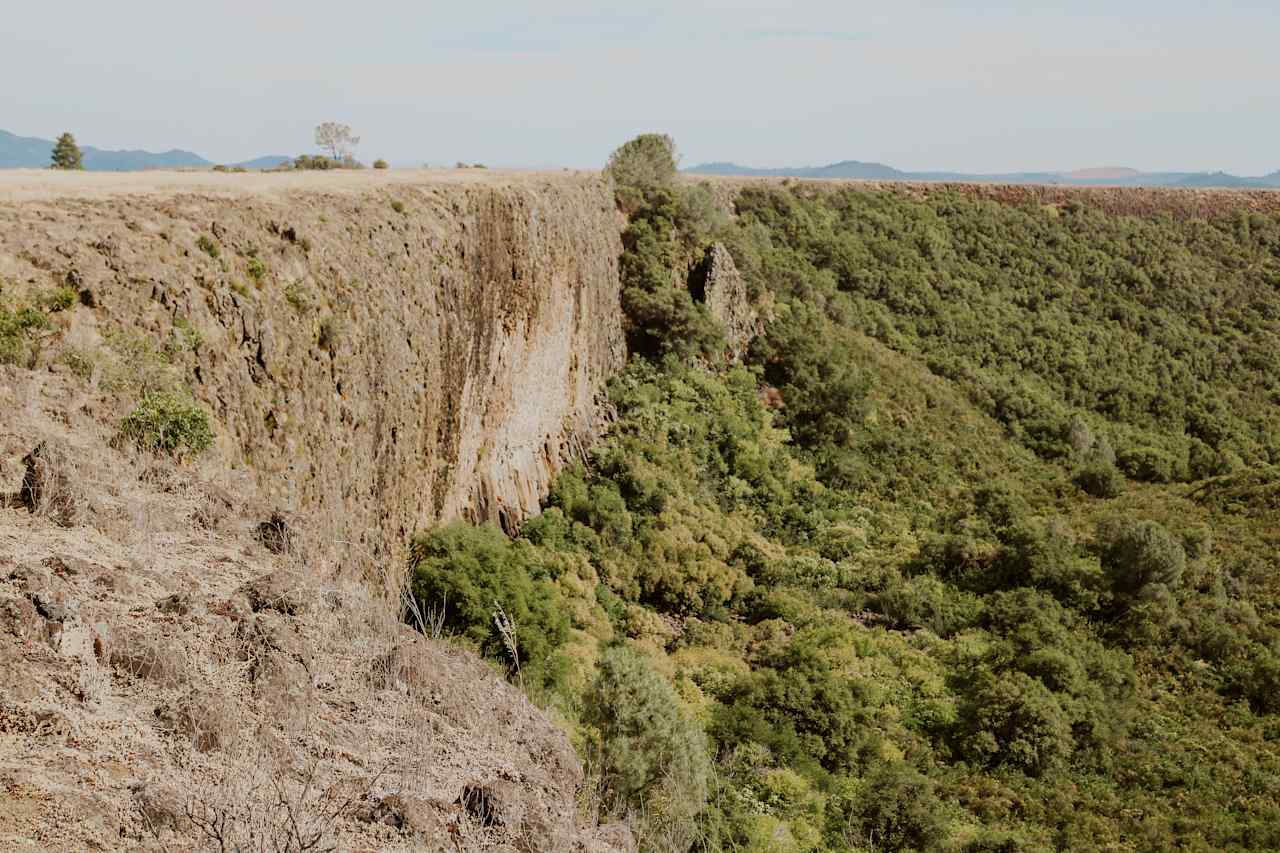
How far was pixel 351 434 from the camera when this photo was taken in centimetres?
1350

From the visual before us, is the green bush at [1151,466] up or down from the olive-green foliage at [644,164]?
down

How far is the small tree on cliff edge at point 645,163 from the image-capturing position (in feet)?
117

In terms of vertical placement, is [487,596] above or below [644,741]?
above

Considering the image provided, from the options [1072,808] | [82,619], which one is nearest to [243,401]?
[82,619]

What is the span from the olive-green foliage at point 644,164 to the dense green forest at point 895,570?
0.20m

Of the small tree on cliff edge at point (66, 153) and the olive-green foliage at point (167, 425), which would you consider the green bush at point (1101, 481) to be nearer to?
the olive-green foliage at point (167, 425)

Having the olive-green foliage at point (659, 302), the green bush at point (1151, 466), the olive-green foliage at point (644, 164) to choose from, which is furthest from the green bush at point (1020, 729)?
the olive-green foliage at point (644, 164)

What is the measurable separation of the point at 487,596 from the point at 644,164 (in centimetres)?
2505

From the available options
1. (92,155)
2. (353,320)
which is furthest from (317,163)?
(92,155)

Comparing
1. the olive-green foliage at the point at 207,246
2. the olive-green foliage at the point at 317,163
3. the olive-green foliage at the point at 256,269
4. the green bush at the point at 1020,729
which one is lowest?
the green bush at the point at 1020,729

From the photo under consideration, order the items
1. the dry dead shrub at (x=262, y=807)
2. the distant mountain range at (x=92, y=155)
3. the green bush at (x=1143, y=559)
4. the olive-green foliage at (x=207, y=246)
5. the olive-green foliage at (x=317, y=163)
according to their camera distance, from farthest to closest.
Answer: the distant mountain range at (x=92, y=155), the olive-green foliage at (x=317, y=163), the green bush at (x=1143, y=559), the olive-green foliage at (x=207, y=246), the dry dead shrub at (x=262, y=807)

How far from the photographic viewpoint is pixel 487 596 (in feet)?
52.4

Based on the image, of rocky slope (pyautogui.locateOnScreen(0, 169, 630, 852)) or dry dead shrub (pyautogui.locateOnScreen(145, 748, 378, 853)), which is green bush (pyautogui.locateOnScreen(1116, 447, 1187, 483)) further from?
dry dead shrub (pyautogui.locateOnScreen(145, 748, 378, 853))

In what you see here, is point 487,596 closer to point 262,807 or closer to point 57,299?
point 57,299
